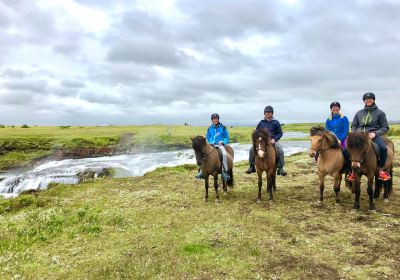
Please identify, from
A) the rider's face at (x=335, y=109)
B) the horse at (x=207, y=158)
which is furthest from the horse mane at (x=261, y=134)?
the rider's face at (x=335, y=109)

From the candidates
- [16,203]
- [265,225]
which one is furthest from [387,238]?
[16,203]

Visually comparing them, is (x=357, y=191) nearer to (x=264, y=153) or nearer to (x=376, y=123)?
(x=376, y=123)

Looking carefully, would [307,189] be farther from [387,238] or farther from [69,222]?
[69,222]

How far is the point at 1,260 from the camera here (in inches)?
433

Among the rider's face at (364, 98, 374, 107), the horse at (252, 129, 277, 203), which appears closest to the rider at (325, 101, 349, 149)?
the rider's face at (364, 98, 374, 107)

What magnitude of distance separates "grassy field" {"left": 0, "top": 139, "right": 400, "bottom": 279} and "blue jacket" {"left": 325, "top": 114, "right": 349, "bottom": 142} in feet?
11.6

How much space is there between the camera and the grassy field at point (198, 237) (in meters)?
9.90

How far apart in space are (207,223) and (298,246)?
167 inches

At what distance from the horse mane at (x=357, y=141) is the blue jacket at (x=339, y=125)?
3.21 meters

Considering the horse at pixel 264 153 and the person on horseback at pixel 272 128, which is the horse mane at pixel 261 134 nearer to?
the horse at pixel 264 153

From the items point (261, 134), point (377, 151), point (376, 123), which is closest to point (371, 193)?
point (377, 151)

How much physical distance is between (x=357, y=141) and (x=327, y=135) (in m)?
2.08

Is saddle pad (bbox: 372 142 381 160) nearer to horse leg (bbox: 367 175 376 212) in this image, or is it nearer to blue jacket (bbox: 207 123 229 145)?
horse leg (bbox: 367 175 376 212)

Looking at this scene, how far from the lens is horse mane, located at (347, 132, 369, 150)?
1352 cm
